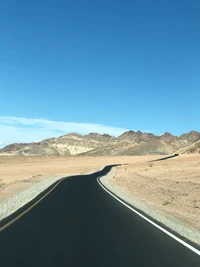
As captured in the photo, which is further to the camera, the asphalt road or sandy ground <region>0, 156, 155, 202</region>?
sandy ground <region>0, 156, 155, 202</region>

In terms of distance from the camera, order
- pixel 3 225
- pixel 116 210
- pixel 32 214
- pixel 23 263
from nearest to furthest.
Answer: pixel 23 263, pixel 3 225, pixel 32 214, pixel 116 210

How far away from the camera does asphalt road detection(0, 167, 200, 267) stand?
7980 mm

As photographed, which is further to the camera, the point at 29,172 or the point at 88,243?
the point at 29,172

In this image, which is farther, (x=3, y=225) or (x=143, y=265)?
(x=3, y=225)

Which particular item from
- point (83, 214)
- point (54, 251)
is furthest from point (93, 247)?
point (83, 214)

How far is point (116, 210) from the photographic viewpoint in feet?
57.9

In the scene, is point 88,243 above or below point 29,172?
below

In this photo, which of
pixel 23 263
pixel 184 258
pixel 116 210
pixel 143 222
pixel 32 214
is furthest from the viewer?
pixel 116 210

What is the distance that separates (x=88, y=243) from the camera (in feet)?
32.7

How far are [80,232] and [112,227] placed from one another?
1.43m

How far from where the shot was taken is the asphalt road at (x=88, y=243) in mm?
7980

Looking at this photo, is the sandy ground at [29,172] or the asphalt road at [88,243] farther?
the sandy ground at [29,172]

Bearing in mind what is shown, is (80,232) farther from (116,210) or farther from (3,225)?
(116,210)

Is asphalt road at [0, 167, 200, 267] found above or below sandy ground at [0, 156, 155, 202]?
below
